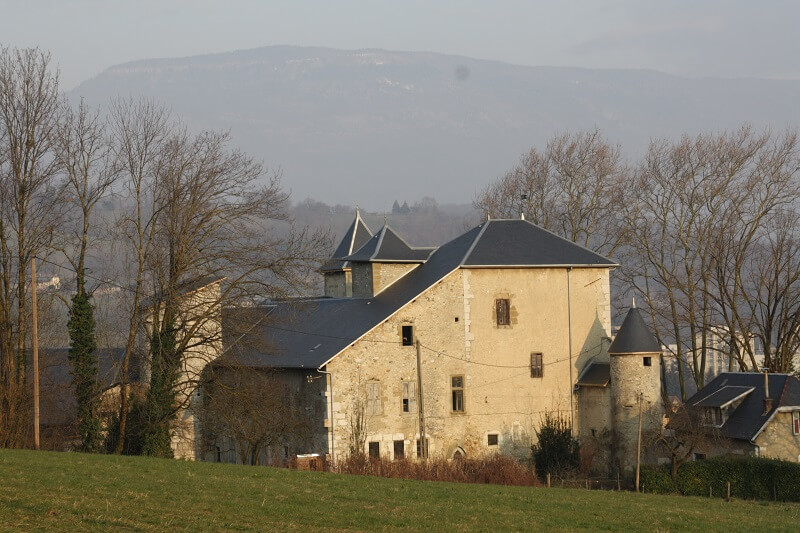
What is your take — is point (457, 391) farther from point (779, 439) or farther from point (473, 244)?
point (779, 439)

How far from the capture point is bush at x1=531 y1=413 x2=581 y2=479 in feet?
125

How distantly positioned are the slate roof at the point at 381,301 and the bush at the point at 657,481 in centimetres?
877

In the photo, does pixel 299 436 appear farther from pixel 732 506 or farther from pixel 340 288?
pixel 732 506

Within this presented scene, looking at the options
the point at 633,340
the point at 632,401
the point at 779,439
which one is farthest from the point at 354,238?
the point at 779,439

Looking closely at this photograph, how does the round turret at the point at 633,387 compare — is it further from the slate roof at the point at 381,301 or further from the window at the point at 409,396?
the window at the point at 409,396

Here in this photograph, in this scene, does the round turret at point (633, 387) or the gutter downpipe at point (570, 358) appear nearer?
the round turret at point (633, 387)

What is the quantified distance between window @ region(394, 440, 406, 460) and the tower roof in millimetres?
8070

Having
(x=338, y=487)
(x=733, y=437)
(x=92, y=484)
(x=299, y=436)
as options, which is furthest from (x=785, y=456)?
(x=92, y=484)

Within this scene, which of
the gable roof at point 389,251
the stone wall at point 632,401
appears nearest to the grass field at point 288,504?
the stone wall at point 632,401

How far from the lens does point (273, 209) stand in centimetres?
3416

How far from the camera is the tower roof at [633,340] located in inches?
1503

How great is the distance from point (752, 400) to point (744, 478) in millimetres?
5392

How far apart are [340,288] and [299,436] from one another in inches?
513

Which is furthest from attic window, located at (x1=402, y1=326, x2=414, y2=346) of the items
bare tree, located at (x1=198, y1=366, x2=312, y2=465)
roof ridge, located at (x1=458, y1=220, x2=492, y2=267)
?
bare tree, located at (x1=198, y1=366, x2=312, y2=465)
